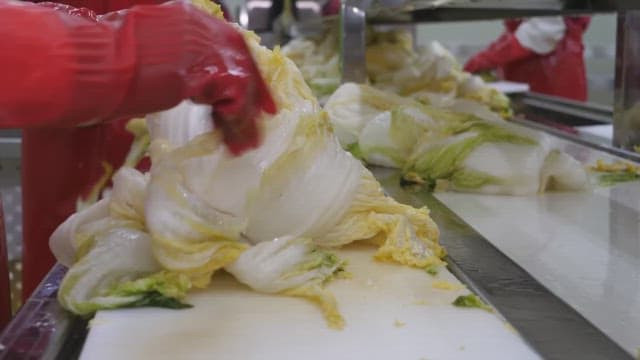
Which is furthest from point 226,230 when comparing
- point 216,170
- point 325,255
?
point 325,255

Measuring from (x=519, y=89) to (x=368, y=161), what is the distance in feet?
6.85

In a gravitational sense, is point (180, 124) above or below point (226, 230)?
above

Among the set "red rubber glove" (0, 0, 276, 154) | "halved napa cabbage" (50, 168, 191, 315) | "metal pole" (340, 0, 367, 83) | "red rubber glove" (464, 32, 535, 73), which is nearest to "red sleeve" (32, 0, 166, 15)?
"halved napa cabbage" (50, 168, 191, 315)

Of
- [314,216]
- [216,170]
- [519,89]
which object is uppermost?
[216,170]

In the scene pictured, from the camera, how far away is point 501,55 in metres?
5.11

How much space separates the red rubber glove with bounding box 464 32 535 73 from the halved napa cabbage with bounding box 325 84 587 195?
9.54ft

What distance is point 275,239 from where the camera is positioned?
1.28 meters

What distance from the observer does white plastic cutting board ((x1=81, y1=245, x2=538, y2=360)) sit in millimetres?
1030

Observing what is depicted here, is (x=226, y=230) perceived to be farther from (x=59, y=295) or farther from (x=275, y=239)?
(x=59, y=295)

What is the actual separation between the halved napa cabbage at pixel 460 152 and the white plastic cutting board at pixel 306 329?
79 cm

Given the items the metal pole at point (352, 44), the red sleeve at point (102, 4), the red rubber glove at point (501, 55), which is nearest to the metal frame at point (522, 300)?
the red sleeve at point (102, 4)

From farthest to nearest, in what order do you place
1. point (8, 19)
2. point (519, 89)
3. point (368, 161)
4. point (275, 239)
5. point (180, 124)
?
point (519, 89)
point (368, 161)
point (180, 124)
point (275, 239)
point (8, 19)

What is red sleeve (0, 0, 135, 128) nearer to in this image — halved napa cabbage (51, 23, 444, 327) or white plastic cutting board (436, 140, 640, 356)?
halved napa cabbage (51, 23, 444, 327)

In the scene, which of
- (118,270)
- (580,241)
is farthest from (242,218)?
(580,241)
